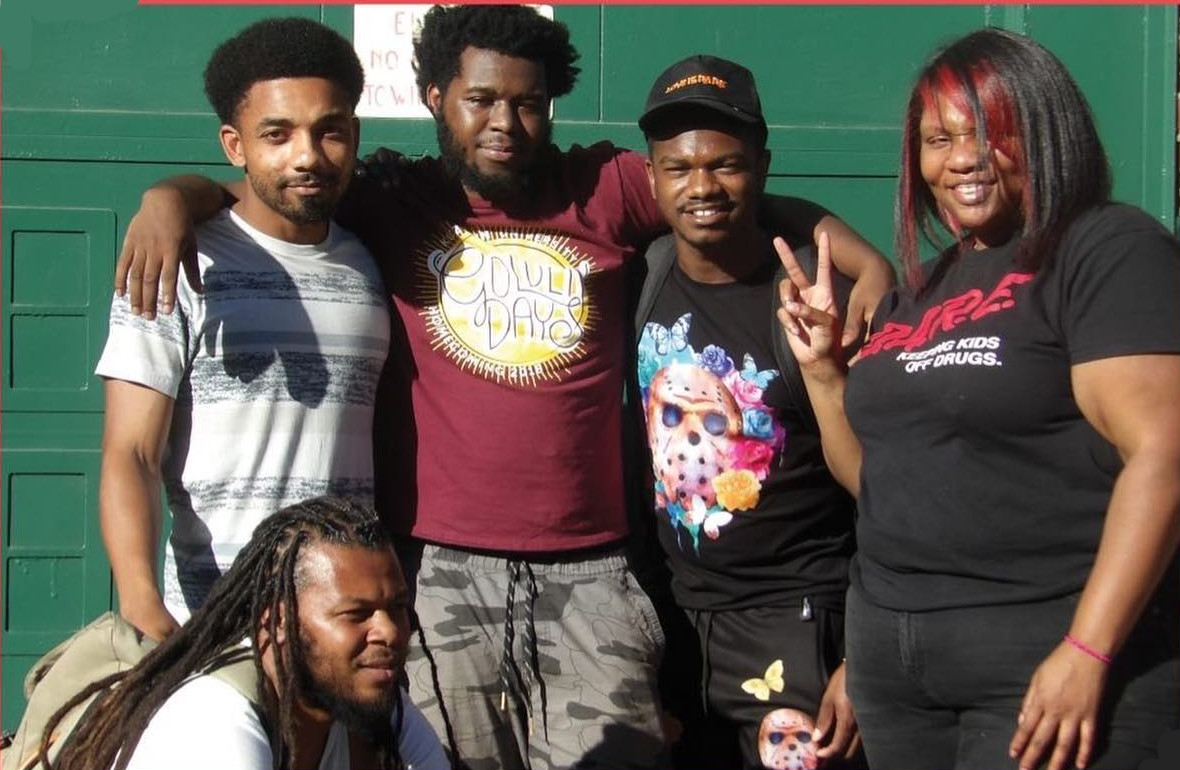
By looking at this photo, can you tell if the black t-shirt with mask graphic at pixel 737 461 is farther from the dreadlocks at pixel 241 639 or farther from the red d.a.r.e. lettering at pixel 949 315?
the dreadlocks at pixel 241 639

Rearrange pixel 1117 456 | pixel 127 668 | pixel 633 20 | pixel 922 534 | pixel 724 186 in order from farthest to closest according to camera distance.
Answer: pixel 633 20 → pixel 724 186 → pixel 127 668 → pixel 922 534 → pixel 1117 456

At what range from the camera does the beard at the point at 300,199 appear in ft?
11.3

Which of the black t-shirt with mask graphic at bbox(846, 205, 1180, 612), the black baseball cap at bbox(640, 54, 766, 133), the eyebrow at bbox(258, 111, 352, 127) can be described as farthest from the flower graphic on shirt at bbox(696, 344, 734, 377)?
the eyebrow at bbox(258, 111, 352, 127)

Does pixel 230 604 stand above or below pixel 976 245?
below

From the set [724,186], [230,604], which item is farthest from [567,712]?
[724,186]

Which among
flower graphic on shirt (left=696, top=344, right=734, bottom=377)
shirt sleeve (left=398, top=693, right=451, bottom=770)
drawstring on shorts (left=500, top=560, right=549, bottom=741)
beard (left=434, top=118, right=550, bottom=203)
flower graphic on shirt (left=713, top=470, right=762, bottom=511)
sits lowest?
shirt sleeve (left=398, top=693, right=451, bottom=770)

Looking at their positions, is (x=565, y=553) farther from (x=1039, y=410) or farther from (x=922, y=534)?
(x=1039, y=410)

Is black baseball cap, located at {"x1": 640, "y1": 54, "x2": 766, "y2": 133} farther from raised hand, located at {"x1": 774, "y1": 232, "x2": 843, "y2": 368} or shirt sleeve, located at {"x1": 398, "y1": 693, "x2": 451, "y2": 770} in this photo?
shirt sleeve, located at {"x1": 398, "y1": 693, "x2": 451, "y2": 770}

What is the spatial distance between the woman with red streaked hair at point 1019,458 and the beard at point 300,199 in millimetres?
1228

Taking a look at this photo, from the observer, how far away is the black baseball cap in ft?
11.7

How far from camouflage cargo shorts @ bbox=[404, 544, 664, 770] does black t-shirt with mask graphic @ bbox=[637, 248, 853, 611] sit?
10.2 inches

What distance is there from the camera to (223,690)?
9.35ft

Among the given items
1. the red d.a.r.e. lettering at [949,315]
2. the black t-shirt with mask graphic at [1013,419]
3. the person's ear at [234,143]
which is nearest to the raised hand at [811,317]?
the red d.a.r.e. lettering at [949,315]

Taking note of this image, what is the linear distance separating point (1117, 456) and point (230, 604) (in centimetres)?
166
